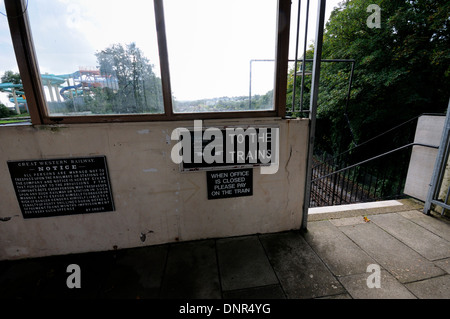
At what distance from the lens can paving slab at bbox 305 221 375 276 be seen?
2.43m

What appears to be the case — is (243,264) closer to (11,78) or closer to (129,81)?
(129,81)

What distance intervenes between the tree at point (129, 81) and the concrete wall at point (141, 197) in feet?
0.83

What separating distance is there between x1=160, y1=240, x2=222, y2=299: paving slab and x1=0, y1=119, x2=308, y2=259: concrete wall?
0.18 metres

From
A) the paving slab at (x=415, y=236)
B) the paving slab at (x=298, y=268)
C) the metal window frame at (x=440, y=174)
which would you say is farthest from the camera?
the metal window frame at (x=440, y=174)

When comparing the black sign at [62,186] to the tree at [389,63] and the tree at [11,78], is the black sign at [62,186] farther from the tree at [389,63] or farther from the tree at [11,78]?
the tree at [389,63]

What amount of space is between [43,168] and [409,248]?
187 inches

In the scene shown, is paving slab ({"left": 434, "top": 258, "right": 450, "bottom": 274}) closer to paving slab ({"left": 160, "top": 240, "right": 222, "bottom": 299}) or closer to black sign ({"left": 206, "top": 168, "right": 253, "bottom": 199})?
black sign ({"left": 206, "top": 168, "right": 253, "bottom": 199})

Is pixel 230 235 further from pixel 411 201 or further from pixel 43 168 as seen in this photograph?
pixel 411 201

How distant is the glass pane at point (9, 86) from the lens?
213cm

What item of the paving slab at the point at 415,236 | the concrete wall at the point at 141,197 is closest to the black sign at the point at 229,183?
the concrete wall at the point at 141,197

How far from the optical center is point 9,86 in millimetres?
2293

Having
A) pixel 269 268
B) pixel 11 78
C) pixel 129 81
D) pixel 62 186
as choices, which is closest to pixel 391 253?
pixel 269 268

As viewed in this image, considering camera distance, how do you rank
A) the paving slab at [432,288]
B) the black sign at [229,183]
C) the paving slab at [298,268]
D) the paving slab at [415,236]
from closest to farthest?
the paving slab at [432,288], the paving slab at [298,268], the paving slab at [415,236], the black sign at [229,183]

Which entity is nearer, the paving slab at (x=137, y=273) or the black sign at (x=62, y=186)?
the paving slab at (x=137, y=273)
